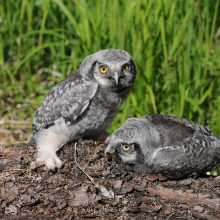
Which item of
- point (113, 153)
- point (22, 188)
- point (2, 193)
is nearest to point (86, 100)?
point (113, 153)

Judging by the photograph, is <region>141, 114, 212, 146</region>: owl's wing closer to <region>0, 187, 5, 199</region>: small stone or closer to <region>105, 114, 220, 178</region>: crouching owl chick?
<region>105, 114, 220, 178</region>: crouching owl chick

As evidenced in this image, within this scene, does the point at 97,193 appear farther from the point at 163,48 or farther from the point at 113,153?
the point at 163,48

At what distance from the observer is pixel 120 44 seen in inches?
170

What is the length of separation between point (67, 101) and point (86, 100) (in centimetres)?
25

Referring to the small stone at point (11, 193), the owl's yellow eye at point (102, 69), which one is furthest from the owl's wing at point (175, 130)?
the small stone at point (11, 193)

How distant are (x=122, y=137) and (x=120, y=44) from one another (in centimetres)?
182

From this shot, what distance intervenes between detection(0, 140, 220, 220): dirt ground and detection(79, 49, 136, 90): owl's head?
79 cm

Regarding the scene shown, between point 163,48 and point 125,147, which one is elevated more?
point 163,48

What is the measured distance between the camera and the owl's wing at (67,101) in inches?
131

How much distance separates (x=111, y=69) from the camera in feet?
10.3

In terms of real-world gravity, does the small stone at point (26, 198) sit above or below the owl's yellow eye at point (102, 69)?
below

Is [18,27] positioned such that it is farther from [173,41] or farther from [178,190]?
[178,190]

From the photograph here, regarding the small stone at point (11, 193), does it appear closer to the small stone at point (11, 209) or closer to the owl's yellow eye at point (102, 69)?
the small stone at point (11, 209)

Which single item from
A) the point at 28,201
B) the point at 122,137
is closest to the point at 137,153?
the point at 122,137
